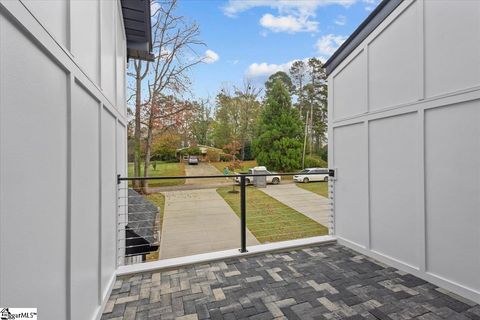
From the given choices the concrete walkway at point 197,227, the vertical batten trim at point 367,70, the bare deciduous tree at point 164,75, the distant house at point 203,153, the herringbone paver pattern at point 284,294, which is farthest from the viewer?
the distant house at point 203,153

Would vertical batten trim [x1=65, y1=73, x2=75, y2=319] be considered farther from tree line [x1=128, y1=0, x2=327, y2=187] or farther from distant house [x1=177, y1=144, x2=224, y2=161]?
distant house [x1=177, y1=144, x2=224, y2=161]

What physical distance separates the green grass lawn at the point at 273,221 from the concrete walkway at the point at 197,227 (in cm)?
37

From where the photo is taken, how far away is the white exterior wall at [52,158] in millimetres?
746

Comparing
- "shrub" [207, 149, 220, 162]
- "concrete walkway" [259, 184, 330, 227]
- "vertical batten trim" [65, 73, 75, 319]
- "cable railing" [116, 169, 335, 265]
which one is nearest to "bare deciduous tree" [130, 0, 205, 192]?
"cable railing" [116, 169, 335, 265]

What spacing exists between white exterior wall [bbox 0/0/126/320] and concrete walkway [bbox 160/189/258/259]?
3.90 metres

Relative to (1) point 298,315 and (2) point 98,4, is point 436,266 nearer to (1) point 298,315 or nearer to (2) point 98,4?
(1) point 298,315

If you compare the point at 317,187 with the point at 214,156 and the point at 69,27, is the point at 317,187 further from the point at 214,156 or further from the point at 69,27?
the point at 69,27

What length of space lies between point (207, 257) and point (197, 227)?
4.48m

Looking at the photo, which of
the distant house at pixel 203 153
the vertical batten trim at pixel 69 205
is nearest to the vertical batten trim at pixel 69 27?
the vertical batten trim at pixel 69 205

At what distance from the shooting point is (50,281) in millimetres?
1002

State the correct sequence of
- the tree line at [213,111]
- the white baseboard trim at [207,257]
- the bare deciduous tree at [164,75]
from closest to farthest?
the white baseboard trim at [207,257], the bare deciduous tree at [164,75], the tree line at [213,111]

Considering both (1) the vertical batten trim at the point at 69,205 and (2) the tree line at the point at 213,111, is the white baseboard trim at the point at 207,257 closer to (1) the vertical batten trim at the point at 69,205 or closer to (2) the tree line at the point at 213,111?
(1) the vertical batten trim at the point at 69,205

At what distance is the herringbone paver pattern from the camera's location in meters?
1.75

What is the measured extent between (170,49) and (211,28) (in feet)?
6.23
